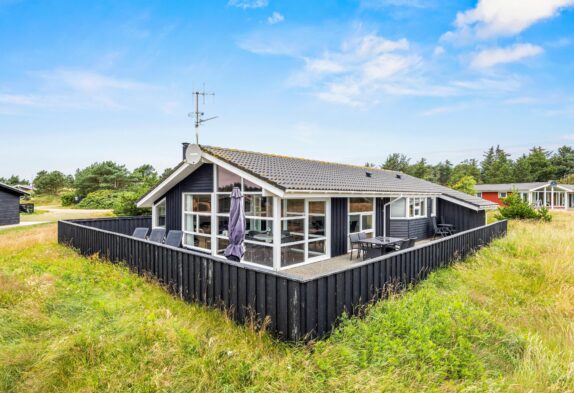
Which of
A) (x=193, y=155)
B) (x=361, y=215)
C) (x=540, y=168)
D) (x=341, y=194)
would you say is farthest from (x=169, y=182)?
(x=540, y=168)

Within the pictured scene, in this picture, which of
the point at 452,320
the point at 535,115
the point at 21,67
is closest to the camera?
the point at 452,320

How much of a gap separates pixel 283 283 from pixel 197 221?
24.0 ft

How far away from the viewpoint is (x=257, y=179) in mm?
7863

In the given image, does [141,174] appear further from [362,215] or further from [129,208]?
[362,215]

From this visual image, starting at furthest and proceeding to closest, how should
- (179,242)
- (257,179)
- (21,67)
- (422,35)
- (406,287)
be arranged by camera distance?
(21,67) < (422,35) < (179,242) < (257,179) < (406,287)

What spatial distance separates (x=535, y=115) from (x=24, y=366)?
3213 cm

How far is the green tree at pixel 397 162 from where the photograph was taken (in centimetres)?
5807

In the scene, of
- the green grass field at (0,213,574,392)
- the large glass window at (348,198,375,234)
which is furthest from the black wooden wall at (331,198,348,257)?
the green grass field at (0,213,574,392)

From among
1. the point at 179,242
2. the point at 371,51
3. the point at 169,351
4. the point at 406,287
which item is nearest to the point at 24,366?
the point at 169,351

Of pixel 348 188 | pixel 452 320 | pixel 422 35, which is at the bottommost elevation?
pixel 452 320

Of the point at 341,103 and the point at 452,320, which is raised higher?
the point at 341,103

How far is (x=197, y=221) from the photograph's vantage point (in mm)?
10562

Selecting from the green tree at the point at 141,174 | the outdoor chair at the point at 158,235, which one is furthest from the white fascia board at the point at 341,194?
the green tree at the point at 141,174

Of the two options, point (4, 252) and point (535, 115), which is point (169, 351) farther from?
point (535, 115)
